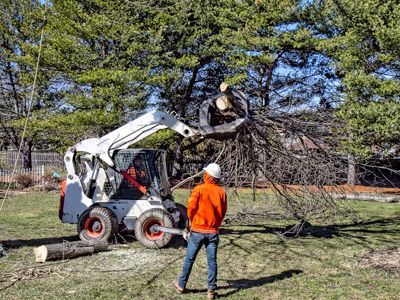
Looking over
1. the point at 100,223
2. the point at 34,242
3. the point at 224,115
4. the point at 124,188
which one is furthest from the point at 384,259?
the point at 34,242

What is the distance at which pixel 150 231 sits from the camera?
9297 mm

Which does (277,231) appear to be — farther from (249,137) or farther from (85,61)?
(85,61)

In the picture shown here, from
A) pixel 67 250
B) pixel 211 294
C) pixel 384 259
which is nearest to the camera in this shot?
pixel 211 294

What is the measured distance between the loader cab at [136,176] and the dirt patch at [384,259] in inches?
154

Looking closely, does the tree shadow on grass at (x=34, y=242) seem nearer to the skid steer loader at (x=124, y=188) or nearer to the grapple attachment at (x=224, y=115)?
the skid steer loader at (x=124, y=188)

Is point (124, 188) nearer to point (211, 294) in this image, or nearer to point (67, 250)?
point (67, 250)

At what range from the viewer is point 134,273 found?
292 inches

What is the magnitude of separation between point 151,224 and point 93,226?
1115 mm

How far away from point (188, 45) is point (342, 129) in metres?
14.3

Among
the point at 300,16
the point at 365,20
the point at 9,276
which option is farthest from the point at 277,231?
the point at 300,16

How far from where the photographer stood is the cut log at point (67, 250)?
7973 millimetres

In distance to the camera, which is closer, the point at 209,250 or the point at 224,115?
the point at 209,250

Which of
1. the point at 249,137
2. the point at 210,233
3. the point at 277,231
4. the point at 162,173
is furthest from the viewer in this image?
the point at 277,231

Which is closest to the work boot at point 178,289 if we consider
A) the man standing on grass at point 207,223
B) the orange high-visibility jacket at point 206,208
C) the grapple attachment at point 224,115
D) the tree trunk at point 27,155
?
the man standing on grass at point 207,223
